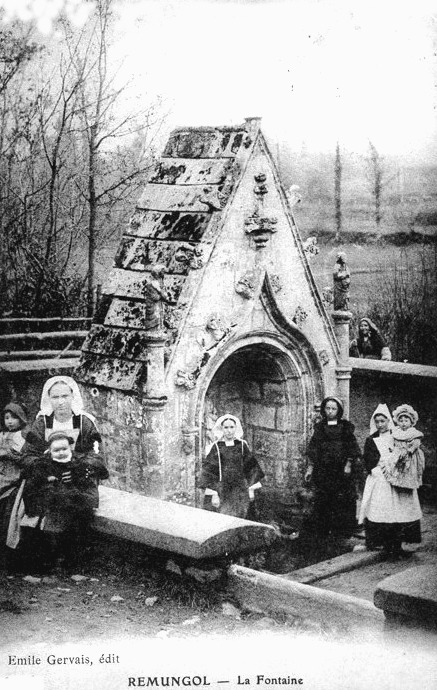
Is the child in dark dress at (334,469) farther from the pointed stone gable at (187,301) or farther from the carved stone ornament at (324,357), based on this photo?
the pointed stone gable at (187,301)

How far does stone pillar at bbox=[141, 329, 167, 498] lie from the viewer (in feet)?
26.6

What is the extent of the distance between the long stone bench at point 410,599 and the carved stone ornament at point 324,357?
347cm

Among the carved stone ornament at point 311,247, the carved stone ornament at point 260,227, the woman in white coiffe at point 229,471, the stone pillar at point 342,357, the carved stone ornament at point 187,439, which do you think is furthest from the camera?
the stone pillar at point 342,357

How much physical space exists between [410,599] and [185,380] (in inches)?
114

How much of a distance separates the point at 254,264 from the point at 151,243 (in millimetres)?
811

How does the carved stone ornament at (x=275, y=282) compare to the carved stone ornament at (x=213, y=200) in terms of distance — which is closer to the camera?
the carved stone ornament at (x=213, y=200)

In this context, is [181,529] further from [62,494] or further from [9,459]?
[9,459]

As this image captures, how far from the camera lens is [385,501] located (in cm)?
849

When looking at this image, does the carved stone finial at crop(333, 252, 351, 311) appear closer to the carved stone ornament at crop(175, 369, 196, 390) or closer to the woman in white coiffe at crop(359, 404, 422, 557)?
the woman in white coiffe at crop(359, 404, 422, 557)

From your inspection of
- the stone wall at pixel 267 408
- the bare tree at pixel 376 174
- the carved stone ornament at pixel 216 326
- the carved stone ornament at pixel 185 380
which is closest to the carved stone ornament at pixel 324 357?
the stone wall at pixel 267 408

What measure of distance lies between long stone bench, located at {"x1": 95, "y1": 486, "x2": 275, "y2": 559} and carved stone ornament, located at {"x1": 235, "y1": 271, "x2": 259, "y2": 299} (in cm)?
214

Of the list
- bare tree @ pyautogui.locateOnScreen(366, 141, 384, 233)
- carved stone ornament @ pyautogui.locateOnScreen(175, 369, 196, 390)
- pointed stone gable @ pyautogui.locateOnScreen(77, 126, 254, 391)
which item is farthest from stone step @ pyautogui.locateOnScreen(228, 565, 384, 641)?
bare tree @ pyautogui.locateOnScreen(366, 141, 384, 233)

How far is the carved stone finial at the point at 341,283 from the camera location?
30.0ft

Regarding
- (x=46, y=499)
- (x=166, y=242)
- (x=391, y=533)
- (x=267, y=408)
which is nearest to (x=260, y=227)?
(x=166, y=242)
